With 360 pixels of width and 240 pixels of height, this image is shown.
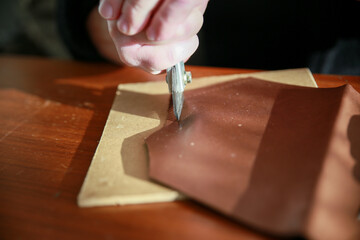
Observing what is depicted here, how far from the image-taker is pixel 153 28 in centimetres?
47

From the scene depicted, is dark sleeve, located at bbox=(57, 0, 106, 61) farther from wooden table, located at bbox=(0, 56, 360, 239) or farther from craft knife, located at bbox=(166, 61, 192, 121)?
craft knife, located at bbox=(166, 61, 192, 121)

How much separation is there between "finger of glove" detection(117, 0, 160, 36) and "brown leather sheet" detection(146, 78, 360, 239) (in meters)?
0.17

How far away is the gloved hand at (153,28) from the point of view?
1.50 ft

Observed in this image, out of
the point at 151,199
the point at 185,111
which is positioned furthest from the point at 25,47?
the point at 151,199

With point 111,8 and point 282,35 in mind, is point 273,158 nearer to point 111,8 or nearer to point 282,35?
point 111,8

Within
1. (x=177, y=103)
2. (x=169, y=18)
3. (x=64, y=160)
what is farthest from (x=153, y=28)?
(x=64, y=160)

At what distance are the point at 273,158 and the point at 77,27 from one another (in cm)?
73

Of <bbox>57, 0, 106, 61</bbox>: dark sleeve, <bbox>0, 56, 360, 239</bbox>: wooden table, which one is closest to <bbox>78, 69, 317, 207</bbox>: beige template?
<bbox>0, 56, 360, 239</bbox>: wooden table

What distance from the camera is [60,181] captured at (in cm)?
47

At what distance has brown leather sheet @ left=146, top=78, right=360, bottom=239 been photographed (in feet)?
1.11

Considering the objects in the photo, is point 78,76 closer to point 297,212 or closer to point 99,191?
point 99,191

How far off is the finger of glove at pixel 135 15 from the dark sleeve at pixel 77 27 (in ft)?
1.46

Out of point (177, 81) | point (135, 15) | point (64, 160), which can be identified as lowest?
point (64, 160)

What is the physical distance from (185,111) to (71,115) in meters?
0.26
